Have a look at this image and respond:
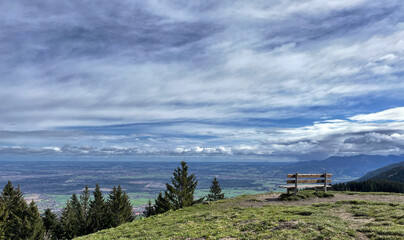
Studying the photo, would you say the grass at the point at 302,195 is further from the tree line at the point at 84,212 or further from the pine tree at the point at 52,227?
the pine tree at the point at 52,227

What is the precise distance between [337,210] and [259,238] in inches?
459

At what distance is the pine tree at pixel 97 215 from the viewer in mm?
Answer: 70125

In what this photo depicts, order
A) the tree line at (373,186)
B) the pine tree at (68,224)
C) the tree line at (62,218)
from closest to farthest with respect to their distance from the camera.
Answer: the tree line at (62,218) < the pine tree at (68,224) < the tree line at (373,186)

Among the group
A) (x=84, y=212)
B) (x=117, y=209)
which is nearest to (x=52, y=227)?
(x=84, y=212)

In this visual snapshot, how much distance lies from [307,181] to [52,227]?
84.8m

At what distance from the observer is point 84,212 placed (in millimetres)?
75250

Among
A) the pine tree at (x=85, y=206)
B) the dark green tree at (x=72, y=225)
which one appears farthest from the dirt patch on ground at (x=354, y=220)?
the dark green tree at (x=72, y=225)

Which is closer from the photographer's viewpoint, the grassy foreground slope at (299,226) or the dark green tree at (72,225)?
the grassy foreground slope at (299,226)

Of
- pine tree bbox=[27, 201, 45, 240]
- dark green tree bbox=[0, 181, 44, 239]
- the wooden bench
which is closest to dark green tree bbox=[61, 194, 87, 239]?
pine tree bbox=[27, 201, 45, 240]

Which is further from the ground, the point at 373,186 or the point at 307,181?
the point at 307,181

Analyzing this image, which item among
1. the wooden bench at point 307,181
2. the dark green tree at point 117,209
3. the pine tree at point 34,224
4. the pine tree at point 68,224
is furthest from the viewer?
the pine tree at point 68,224

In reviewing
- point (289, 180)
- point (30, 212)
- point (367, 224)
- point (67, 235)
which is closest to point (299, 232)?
point (367, 224)

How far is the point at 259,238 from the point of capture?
13.5m

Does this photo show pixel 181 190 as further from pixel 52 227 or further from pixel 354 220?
pixel 52 227
